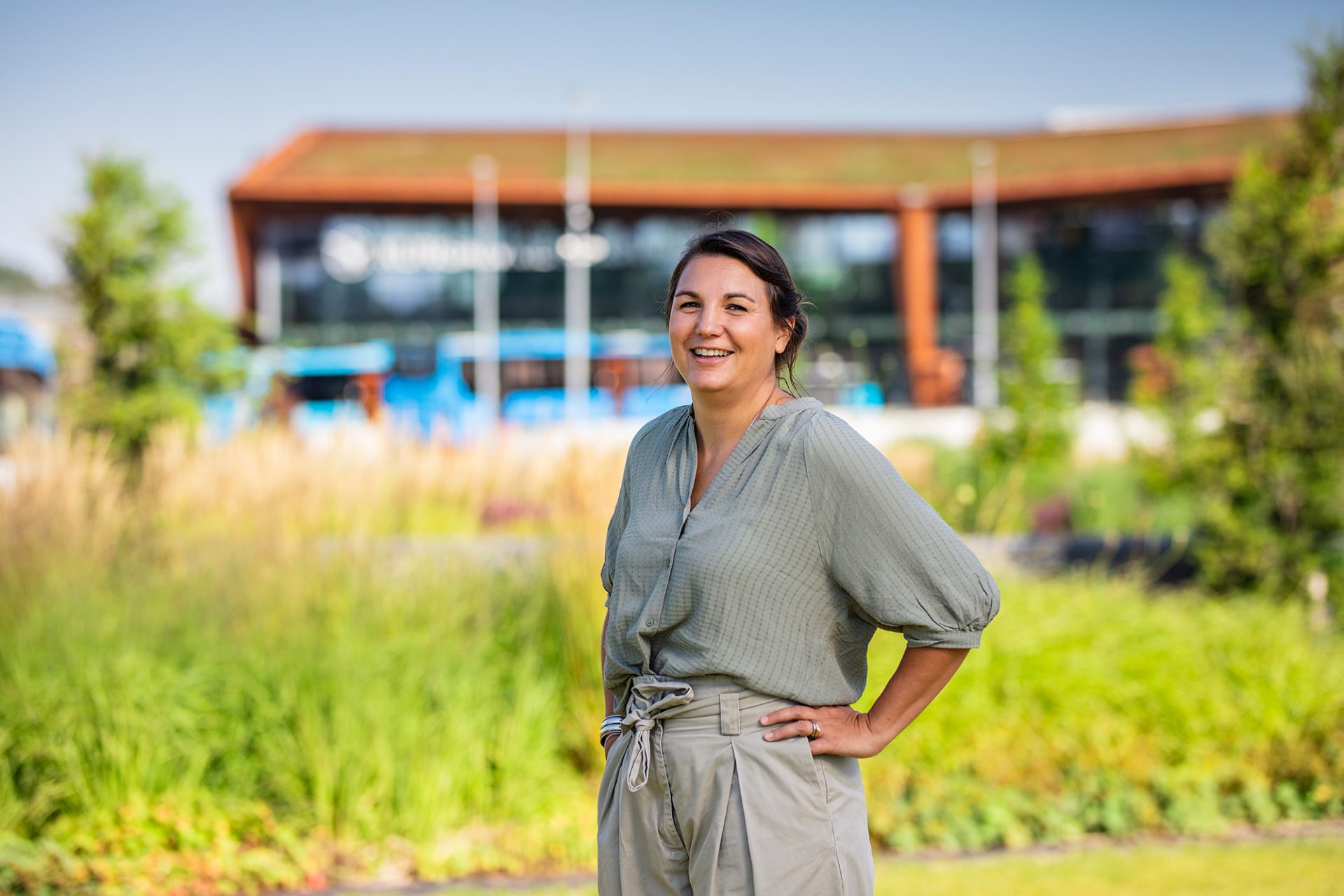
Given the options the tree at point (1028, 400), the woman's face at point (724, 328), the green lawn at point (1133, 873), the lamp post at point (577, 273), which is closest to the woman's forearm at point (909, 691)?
the woman's face at point (724, 328)

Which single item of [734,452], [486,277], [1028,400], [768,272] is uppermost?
[486,277]

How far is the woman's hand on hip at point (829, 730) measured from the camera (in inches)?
78.0

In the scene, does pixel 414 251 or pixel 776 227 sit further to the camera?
pixel 414 251

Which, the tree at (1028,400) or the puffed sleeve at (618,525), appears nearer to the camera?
the puffed sleeve at (618,525)

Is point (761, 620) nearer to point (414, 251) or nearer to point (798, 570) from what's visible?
point (798, 570)

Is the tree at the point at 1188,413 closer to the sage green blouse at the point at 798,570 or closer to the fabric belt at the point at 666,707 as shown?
the sage green blouse at the point at 798,570

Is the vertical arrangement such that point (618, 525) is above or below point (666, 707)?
above

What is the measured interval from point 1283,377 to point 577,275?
25096mm

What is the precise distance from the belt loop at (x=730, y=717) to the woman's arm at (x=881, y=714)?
43mm

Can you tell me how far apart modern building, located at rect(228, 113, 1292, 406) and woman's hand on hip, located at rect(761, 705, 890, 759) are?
105ft

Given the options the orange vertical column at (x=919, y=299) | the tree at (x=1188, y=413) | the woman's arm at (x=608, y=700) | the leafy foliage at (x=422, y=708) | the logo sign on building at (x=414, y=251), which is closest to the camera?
the woman's arm at (x=608, y=700)

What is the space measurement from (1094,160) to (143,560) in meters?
34.6

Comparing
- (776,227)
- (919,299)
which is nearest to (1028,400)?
(776,227)

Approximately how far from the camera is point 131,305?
10.8 m
